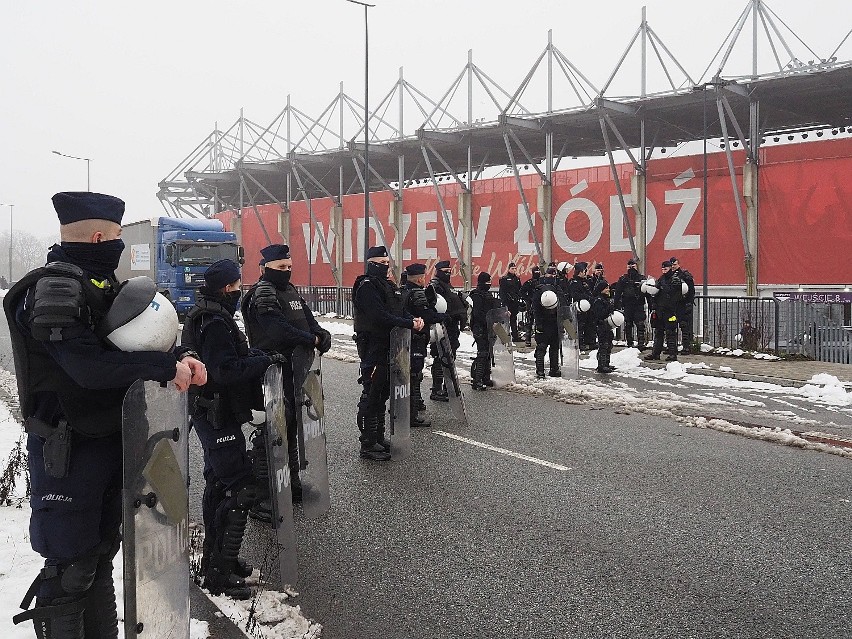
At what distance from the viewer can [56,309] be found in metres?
2.74

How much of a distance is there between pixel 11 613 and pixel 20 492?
2604 millimetres

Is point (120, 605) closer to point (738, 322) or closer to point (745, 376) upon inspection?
point (745, 376)

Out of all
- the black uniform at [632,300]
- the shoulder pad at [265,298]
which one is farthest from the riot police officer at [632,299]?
the shoulder pad at [265,298]

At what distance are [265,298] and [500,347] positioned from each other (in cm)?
701

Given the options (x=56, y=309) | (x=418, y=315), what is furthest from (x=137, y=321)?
(x=418, y=315)

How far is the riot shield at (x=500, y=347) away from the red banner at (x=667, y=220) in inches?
593

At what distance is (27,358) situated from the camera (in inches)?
116

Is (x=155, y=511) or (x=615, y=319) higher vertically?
(x=615, y=319)

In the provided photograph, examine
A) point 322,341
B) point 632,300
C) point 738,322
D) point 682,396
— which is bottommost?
point 682,396

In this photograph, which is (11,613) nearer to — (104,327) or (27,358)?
(27,358)

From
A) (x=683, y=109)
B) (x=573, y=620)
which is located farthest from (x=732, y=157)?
(x=573, y=620)

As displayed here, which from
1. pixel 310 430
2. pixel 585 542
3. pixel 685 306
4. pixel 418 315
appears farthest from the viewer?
pixel 685 306

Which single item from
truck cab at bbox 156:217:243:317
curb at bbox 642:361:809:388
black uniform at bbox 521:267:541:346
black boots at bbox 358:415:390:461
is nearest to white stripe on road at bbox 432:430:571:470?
black boots at bbox 358:415:390:461

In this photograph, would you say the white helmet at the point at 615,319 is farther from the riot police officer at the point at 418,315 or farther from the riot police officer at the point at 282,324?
the riot police officer at the point at 282,324
